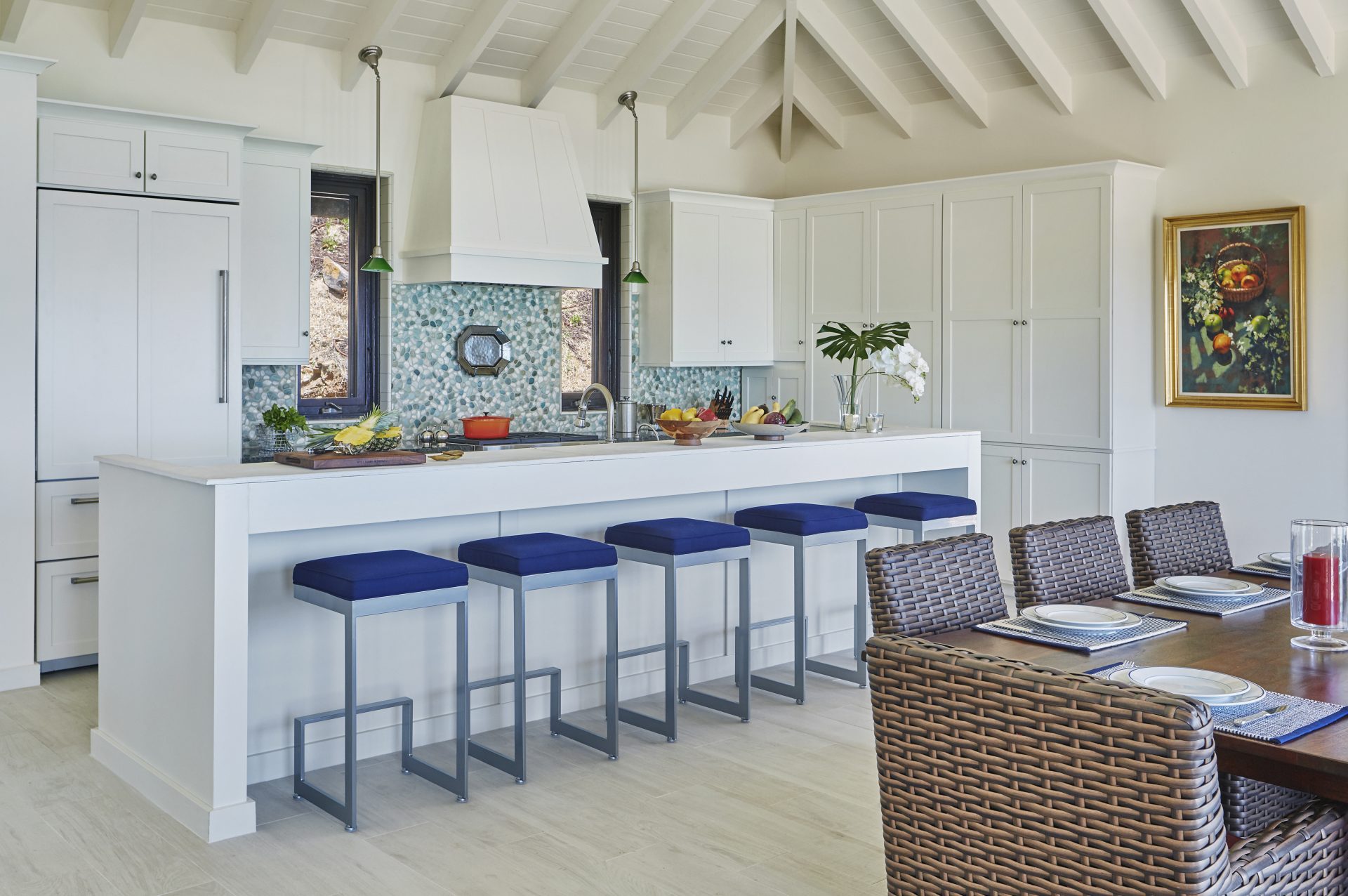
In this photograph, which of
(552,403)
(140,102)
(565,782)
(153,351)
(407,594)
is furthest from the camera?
(552,403)

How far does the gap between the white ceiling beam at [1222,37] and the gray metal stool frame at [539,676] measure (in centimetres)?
391

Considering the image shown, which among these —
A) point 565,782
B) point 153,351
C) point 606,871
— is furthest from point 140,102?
point 606,871

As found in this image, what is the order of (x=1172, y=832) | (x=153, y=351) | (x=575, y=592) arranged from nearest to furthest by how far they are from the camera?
(x=1172, y=832) < (x=575, y=592) < (x=153, y=351)

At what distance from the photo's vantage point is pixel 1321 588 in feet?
7.43

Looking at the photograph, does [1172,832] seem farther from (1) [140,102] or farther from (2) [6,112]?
(1) [140,102]

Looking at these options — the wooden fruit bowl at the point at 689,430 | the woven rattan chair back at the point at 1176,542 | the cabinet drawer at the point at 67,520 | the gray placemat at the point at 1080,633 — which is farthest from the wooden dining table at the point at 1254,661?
the cabinet drawer at the point at 67,520

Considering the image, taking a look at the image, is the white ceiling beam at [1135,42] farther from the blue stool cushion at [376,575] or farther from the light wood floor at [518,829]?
the blue stool cushion at [376,575]

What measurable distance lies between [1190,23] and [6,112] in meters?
5.25

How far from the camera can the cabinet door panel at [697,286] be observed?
710 centimetres

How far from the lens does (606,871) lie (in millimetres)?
3008

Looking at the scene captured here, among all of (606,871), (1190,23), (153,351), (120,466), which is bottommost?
(606,871)

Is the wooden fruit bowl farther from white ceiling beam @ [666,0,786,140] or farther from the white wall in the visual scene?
white ceiling beam @ [666,0,786,140]

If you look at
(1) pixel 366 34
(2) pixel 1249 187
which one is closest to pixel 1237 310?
(2) pixel 1249 187

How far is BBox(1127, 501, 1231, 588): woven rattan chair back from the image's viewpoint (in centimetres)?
318
